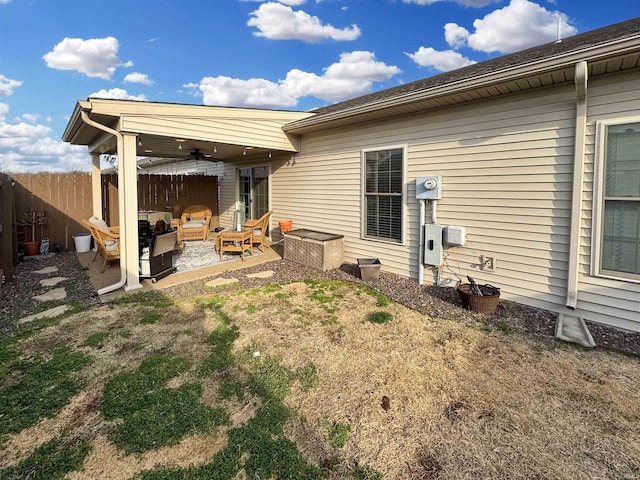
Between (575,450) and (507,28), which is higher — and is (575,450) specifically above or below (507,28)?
below

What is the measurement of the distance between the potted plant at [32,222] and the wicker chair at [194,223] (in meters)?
3.13

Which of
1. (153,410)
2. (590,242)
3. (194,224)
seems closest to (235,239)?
(194,224)

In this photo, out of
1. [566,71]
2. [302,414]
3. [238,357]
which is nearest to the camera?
[302,414]

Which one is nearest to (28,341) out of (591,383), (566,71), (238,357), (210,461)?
(238,357)

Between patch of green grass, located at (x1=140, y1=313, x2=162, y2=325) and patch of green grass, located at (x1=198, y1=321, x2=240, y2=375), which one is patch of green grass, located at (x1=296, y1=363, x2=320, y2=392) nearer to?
patch of green grass, located at (x1=198, y1=321, x2=240, y2=375)

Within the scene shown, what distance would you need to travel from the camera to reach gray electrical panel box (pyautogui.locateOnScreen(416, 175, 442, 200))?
5059mm

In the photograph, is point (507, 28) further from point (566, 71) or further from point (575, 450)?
point (575, 450)

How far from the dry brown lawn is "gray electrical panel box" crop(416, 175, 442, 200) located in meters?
1.92

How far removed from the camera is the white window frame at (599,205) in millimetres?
3637

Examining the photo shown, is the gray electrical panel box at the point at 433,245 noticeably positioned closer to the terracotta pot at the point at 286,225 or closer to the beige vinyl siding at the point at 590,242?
the beige vinyl siding at the point at 590,242

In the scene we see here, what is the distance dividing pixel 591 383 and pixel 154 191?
417 inches

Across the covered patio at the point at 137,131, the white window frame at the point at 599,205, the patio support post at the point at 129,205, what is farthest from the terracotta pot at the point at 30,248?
the white window frame at the point at 599,205

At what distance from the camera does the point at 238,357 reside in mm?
3145

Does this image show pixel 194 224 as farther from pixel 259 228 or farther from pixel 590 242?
pixel 590 242
